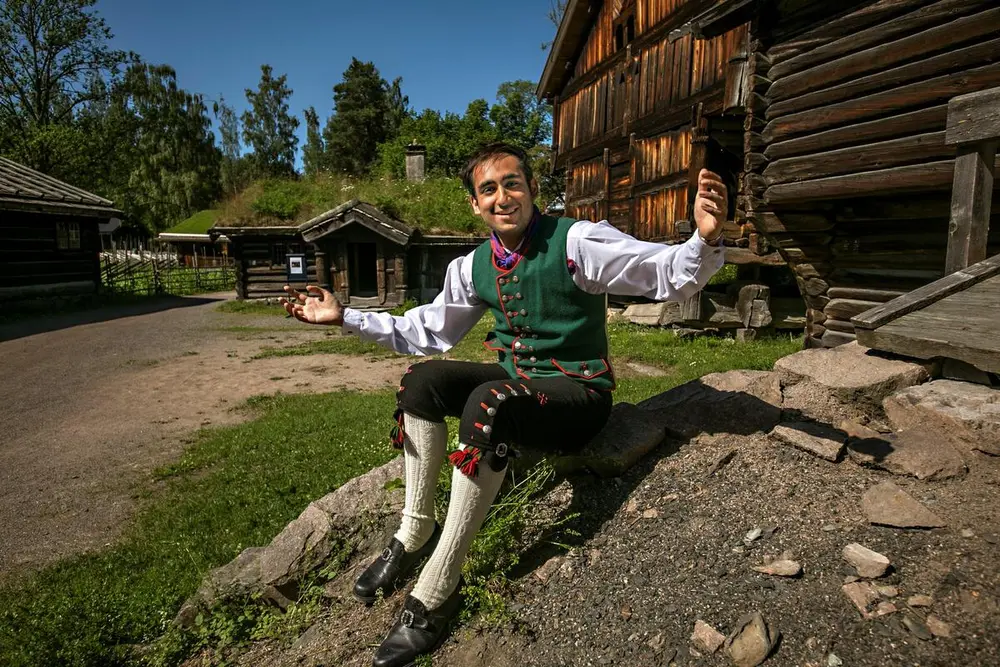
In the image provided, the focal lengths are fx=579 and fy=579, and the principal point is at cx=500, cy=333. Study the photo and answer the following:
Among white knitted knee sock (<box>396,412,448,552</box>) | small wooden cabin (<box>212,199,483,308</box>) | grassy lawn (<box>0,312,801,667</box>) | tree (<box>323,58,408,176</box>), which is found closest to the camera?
white knitted knee sock (<box>396,412,448,552</box>)

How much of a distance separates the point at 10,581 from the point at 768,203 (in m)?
6.63

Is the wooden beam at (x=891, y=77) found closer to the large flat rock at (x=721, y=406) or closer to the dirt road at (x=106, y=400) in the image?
the large flat rock at (x=721, y=406)

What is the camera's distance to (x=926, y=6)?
175 inches

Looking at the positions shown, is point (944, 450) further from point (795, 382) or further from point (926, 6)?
point (926, 6)

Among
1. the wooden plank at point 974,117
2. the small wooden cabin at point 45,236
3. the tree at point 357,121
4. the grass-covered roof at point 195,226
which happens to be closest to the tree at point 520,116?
the tree at point 357,121

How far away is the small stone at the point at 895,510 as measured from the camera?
1858 mm

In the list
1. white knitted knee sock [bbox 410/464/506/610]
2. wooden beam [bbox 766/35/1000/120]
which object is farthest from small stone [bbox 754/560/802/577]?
wooden beam [bbox 766/35/1000/120]

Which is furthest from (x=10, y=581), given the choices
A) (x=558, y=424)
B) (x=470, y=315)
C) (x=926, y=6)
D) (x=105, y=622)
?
(x=926, y=6)

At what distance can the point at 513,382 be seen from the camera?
2070 millimetres

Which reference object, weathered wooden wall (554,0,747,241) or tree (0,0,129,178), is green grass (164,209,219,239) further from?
weathered wooden wall (554,0,747,241)

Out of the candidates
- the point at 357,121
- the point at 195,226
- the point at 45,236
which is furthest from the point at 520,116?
the point at 45,236

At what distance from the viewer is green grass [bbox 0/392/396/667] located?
2.60 meters

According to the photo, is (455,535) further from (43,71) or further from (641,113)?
(43,71)

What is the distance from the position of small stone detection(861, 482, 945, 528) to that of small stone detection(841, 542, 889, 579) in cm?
17
